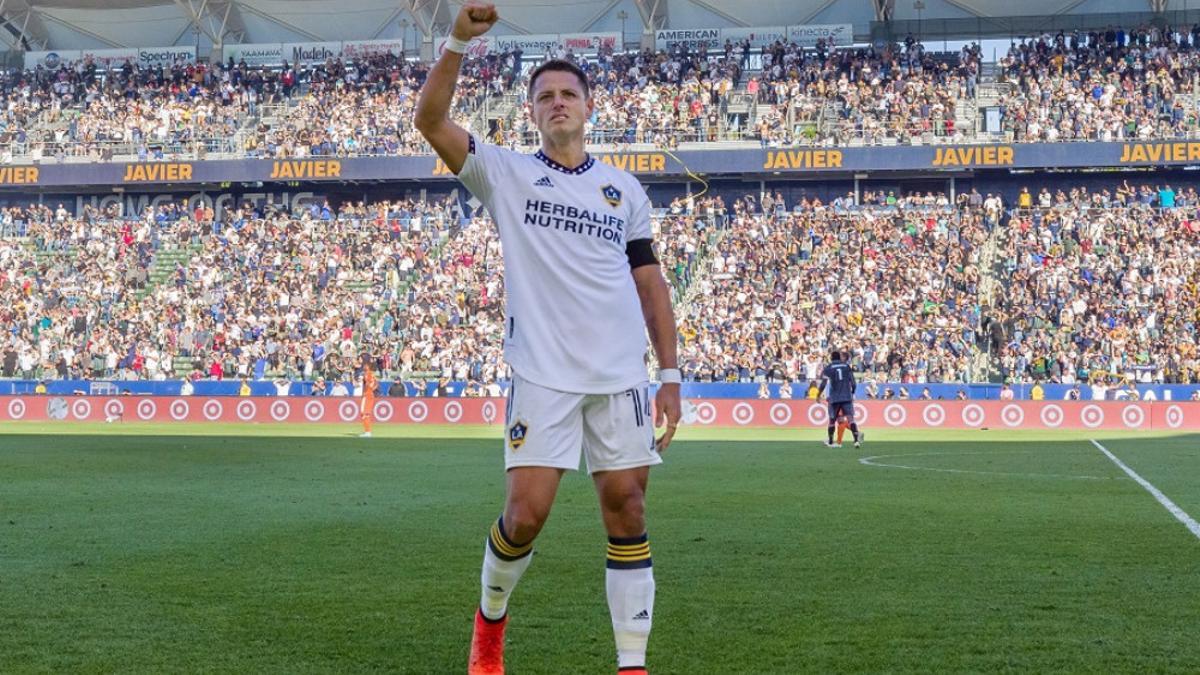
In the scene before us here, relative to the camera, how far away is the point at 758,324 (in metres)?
42.8

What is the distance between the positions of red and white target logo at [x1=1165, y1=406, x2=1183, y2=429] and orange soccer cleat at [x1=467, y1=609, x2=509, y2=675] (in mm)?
33340

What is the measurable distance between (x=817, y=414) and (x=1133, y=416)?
773 cm

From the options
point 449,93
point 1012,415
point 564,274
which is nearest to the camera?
point 449,93

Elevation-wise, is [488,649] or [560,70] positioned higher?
[560,70]

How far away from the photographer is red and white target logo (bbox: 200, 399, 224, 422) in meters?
39.6

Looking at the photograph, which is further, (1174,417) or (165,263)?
(165,263)

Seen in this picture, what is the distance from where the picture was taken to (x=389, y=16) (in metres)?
56.9

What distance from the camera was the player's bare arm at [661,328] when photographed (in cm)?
612

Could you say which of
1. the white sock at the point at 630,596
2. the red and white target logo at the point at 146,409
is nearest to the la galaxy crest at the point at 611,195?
the white sock at the point at 630,596

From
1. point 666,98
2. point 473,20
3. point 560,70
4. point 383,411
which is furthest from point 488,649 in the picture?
point 666,98

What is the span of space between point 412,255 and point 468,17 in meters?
43.4

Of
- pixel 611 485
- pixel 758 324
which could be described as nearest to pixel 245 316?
pixel 758 324

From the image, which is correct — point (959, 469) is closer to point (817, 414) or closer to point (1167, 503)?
point (1167, 503)

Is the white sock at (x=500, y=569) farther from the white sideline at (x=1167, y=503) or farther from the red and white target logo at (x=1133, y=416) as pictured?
the red and white target logo at (x=1133, y=416)
